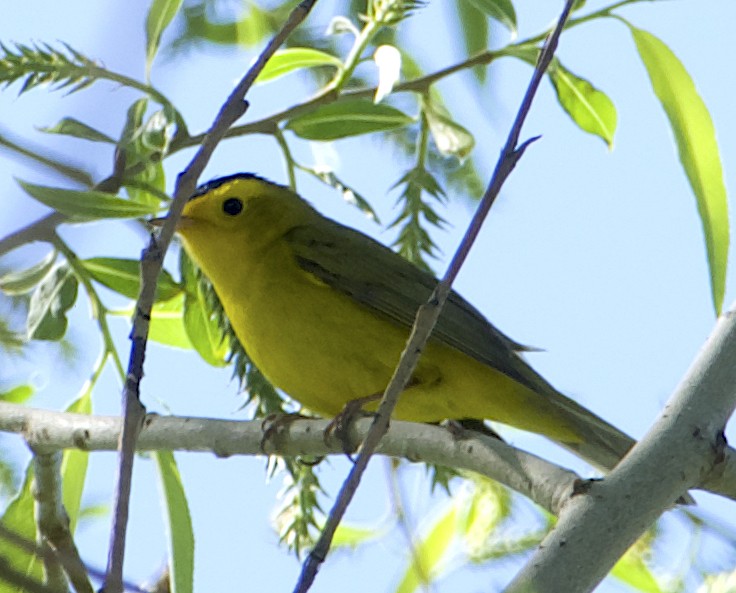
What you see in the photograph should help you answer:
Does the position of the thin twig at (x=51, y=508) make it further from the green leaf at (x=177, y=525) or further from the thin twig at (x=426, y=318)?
the thin twig at (x=426, y=318)

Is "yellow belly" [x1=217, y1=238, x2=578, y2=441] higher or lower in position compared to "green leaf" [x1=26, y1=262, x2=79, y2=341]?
higher

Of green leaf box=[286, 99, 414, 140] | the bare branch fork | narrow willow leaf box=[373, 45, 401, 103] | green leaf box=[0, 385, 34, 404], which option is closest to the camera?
the bare branch fork

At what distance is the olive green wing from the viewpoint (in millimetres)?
3609

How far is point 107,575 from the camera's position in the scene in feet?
4.66

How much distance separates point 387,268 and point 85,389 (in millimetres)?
1018

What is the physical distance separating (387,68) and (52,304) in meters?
1.10

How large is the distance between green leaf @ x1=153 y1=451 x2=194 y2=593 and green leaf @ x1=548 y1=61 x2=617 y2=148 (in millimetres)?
1522

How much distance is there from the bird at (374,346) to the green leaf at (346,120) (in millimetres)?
416

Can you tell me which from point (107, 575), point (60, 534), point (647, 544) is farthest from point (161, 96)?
point (107, 575)

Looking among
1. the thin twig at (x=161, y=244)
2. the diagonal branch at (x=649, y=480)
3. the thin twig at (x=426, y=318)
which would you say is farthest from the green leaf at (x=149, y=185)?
the diagonal branch at (x=649, y=480)

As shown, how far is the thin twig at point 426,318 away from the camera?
67.4 inches

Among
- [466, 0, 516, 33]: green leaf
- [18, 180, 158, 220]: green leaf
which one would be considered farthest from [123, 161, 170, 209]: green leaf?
[466, 0, 516, 33]: green leaf

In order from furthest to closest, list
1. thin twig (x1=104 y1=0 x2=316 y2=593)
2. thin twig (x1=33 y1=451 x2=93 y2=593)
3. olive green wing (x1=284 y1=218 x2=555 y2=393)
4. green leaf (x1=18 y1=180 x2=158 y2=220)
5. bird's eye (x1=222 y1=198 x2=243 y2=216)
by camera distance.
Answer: bird's eye (x1=222 y1=198 x2=243 y2=216), olive green wing (x1=284 y1=218 x2=555 y2=393), green leaf (x1=18 y1=180 x2=158 y2=220), thin twig (x1=33 y1=451 x2=93 y2=593), thin twig (x1=104 y1=0 x2=316 y2=593)

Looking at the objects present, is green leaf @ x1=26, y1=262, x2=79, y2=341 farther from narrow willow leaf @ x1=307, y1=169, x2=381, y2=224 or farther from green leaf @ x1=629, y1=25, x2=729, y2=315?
green leaf @ x1=629, y1=25, x2=729, y2=315
